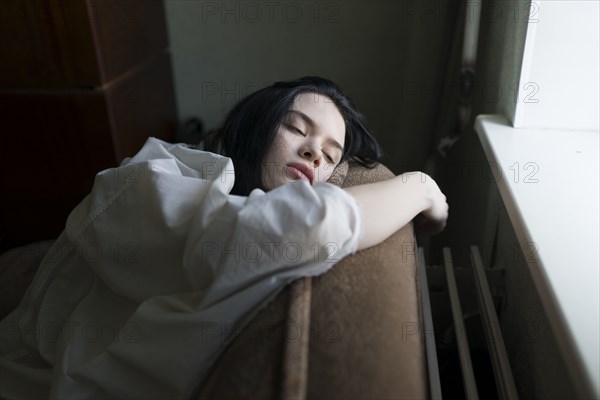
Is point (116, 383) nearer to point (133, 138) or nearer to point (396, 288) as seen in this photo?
point (396, 288)

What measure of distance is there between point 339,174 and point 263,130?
14 centimetres

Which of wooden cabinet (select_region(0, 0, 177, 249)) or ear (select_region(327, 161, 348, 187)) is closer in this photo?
ear (select_region(327, 161, 348, 187))

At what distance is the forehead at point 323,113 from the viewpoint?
872mm

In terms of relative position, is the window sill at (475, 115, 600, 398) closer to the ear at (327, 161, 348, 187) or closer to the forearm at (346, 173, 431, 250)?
the forearm at (346, 173, 431, 250)

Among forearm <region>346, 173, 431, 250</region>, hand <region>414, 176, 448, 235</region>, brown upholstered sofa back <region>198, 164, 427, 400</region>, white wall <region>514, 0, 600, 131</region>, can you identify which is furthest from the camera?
white wall <region>514, 0, 600, 131</region>

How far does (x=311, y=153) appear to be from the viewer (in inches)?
33.2

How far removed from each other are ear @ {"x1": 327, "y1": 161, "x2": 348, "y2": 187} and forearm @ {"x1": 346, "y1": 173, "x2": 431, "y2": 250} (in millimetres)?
118

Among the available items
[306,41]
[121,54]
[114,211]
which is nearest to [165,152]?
[114,211]

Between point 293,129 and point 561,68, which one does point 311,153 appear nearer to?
point 293,129

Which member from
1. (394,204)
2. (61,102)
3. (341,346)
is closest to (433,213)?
(394,204)

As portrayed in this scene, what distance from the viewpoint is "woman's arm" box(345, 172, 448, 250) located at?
2.14ft

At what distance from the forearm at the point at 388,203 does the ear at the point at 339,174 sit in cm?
12

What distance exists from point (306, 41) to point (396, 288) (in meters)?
1.06

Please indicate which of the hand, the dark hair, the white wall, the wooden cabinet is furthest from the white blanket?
the white wall
